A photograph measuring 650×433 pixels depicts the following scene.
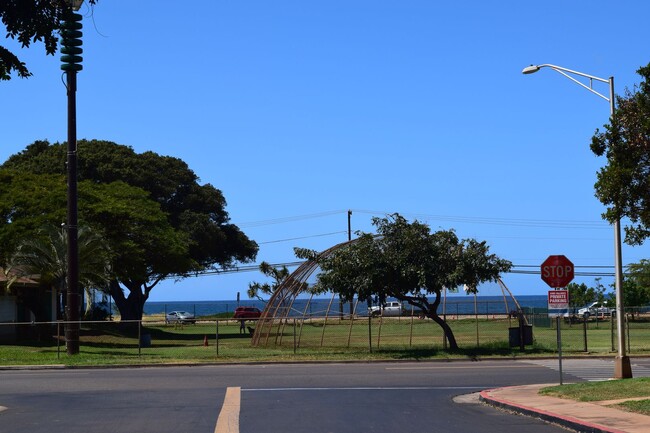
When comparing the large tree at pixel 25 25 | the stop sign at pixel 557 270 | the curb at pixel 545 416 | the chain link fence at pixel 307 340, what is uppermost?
the large tree at pixel 25 25

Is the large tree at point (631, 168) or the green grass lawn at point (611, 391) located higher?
the large tree at point (631, 168)

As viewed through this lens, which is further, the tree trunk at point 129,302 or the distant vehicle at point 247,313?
the distant vehicle at point 247,313

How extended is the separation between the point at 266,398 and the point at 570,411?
6.50 meters

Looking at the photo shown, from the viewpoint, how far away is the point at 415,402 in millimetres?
17656

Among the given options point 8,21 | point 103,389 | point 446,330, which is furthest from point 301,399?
point 446,330

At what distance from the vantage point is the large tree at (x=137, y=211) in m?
45.6

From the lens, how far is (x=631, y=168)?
17.2 m

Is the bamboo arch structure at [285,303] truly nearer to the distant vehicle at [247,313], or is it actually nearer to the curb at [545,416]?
the curb at [545,416]

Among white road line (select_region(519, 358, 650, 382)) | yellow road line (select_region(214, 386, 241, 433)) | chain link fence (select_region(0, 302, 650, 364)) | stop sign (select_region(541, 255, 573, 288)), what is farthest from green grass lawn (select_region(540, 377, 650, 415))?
chain link fence (select_region(0, 302, 650, 364))

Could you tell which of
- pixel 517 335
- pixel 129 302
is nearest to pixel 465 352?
pixel 517 335

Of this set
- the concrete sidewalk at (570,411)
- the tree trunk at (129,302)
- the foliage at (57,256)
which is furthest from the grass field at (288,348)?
the concrete sidewalk at (570,411)

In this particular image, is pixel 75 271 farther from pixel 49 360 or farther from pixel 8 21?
pixel 8 21

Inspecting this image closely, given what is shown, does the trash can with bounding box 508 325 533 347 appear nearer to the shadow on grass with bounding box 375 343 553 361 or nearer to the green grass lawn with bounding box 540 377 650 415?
the shadow on grass with bounding box 375 343 553 361

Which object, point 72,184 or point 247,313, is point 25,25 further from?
point 247,313
